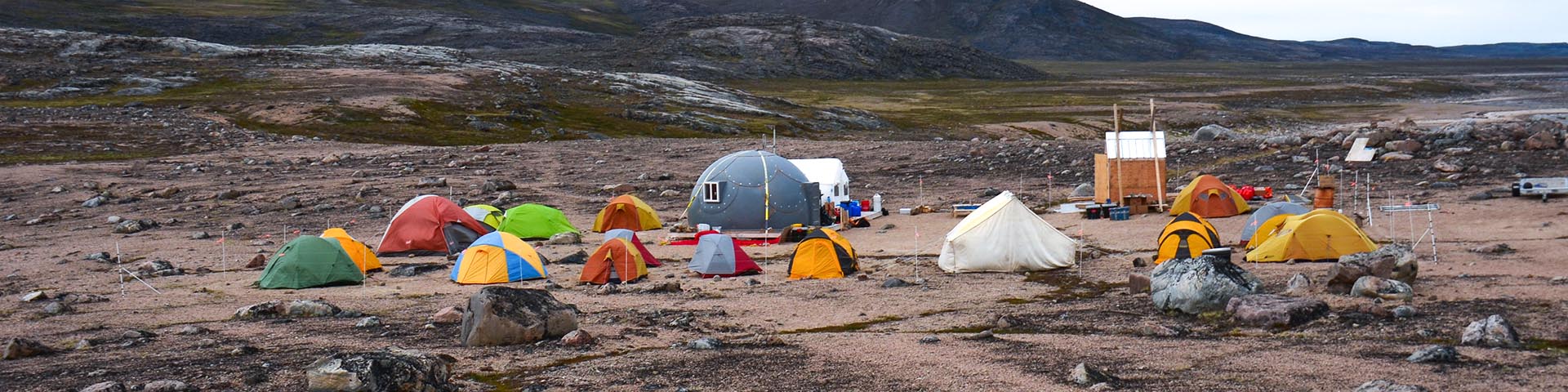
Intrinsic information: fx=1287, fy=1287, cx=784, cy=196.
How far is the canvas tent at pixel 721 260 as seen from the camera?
24.2 meters

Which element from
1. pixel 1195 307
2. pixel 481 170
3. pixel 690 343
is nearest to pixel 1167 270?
pixel 1195 307

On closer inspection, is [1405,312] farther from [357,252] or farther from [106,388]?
[357,252]

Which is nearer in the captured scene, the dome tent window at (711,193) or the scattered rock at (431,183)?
the dome tent window at (711,193)

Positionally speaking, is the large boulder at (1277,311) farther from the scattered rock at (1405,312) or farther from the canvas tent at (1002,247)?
the canvas tent at (1002,247)

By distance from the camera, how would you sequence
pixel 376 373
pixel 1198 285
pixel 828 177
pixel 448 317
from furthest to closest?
1. pixel 828 177
2. pixel 448 317
3. pixel 1198 285
4. pixel 376 373

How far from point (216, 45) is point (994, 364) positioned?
101 metres

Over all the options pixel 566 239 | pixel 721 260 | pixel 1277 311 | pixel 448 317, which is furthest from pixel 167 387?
pixel 566 239

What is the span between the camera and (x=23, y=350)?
52.8 ft

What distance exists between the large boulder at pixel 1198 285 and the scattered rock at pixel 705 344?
6.35 meters

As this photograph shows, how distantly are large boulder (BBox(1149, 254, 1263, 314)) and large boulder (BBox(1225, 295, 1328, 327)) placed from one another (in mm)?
517

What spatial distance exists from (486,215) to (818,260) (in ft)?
35.7

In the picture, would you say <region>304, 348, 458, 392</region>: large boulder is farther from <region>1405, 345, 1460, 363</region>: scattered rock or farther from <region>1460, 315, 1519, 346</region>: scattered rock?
<region>1460, 315, 1519, 346</region>: scattered rock

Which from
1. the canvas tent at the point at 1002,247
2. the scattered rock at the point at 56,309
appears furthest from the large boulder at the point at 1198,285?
the scattered rock at the point at 56,309

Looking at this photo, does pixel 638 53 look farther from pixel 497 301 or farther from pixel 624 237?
pixel 497 301
